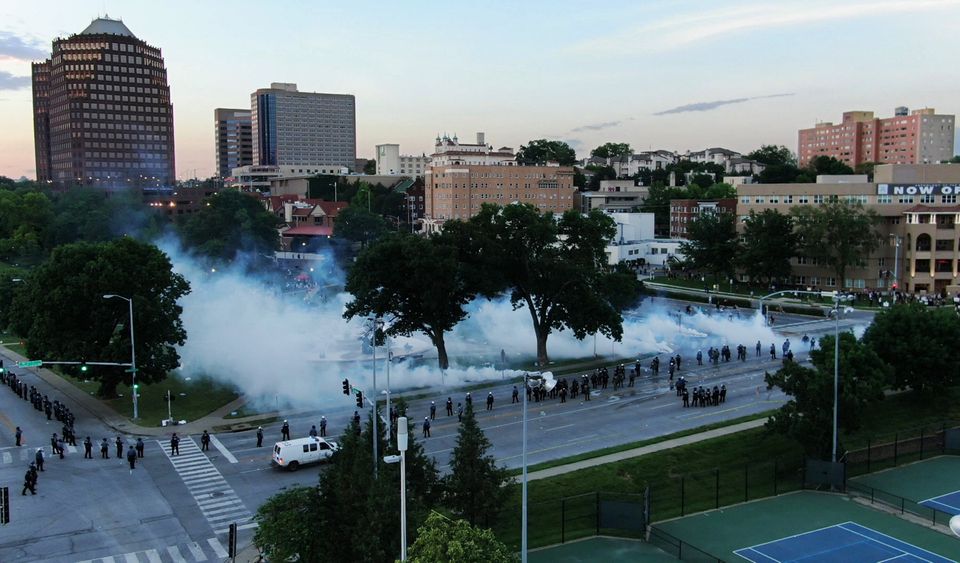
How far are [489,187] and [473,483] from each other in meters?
133

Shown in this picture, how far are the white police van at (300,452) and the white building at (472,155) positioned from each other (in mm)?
122333

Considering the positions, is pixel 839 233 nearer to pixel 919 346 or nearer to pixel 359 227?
pixel 919 346

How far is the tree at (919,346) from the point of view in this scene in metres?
45.5

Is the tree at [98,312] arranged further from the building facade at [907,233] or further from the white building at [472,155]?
the white building at [472,155]

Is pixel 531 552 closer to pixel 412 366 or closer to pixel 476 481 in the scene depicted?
pixel 476 481

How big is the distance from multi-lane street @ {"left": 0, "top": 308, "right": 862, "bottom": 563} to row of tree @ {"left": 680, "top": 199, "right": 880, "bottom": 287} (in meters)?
42.6

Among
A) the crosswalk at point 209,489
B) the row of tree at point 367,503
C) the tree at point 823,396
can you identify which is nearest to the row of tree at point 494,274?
the crosswalk at point 209,489

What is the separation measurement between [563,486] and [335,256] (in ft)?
334

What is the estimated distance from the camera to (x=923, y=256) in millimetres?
95875

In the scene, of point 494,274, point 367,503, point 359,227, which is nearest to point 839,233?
point 494,274

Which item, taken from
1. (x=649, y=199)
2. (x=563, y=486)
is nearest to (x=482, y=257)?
(x=563, y=486)

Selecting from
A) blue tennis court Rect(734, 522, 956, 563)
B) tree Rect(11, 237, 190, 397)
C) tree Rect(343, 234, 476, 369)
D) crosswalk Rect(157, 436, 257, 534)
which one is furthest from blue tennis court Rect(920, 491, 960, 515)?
tree Rect(11, 237, 190, 397)

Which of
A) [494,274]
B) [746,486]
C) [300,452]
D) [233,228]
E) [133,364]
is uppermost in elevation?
[233,228]

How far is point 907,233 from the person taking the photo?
96812 millimetres
